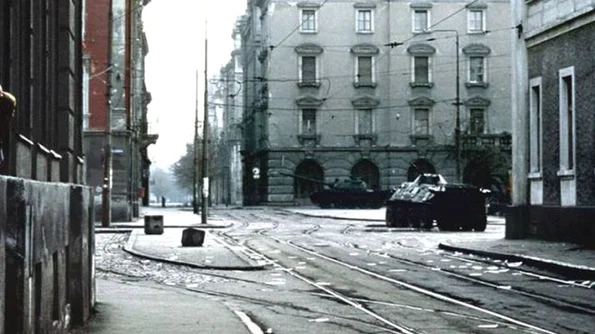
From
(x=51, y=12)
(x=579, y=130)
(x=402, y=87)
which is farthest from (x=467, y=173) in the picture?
(x=51, y=12)

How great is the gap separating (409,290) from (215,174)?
96.4 meters

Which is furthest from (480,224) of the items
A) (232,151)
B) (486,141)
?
(232,151)

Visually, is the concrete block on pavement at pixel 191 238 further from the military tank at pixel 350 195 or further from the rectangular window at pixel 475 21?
the rectangular window at pixel 475 21

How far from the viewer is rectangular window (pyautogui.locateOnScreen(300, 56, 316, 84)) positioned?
3054 inches

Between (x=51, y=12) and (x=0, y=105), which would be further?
(x=51, y=12)

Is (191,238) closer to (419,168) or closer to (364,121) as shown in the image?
(419,168)

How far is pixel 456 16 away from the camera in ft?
253

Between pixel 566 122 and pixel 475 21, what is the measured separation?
51.6 metres

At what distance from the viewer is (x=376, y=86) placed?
77500 mm

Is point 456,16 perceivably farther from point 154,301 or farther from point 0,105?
point 0,105

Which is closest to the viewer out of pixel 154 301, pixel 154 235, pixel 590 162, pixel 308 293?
pixel 154 301

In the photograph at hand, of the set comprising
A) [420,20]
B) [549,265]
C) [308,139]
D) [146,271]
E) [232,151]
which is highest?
[420,20]

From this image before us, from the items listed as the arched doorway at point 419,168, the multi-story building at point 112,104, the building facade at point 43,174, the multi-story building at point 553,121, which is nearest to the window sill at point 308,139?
the arched doorway at point 419,168

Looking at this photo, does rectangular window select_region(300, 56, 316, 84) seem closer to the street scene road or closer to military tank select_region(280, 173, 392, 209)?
military tank select_region(280, 173, 392, 209)
